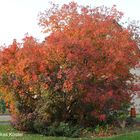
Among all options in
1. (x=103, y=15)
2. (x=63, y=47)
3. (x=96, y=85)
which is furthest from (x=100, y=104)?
(x=103, y=15)

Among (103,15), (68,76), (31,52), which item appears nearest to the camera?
Result: (68,76)

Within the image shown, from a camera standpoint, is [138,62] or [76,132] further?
[138,62]

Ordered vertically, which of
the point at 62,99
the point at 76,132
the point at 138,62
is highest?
the point at 138,62

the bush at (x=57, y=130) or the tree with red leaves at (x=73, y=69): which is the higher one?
the tree with red leaves at (x=73, y=69)

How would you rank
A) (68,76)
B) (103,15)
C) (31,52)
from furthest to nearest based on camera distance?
(103,15) < (31,52) < (68,76)

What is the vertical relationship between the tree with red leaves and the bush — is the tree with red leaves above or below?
above

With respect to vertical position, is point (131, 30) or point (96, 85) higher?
point (131, 30)

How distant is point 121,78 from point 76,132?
389 centimetres

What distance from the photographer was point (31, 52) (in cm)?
2248

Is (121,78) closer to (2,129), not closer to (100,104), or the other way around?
(100,104)

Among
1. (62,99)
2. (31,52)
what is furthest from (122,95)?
(31,52)

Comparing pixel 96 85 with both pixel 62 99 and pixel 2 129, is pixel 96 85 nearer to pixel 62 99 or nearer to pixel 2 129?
pixel 62 99

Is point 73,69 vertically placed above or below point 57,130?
above

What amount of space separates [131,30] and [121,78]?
2.81m
